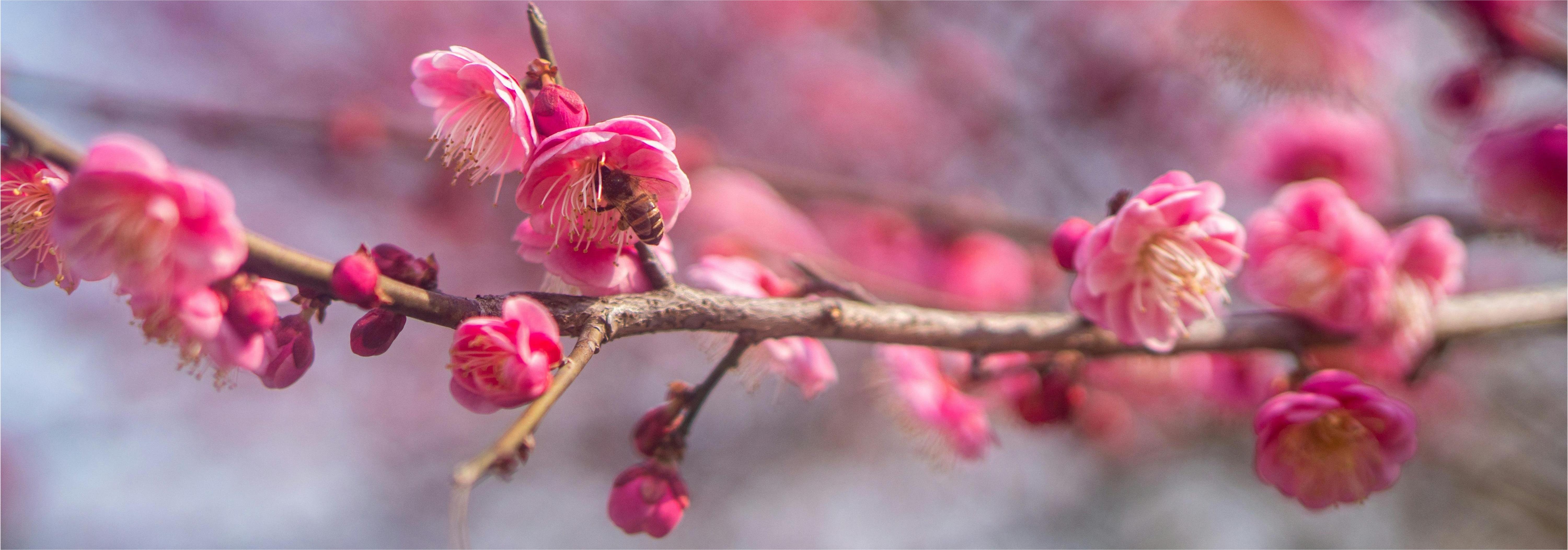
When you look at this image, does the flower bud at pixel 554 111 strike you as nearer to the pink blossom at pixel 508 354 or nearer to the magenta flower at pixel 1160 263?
the pink blossom at pixel 508 354

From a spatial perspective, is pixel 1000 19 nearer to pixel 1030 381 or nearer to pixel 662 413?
pixel 1030 381

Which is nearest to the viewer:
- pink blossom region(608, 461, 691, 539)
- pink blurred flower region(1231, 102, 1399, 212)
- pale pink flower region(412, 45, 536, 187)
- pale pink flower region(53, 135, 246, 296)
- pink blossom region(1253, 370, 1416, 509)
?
pale pink flower region(53, 135, 246, 296)

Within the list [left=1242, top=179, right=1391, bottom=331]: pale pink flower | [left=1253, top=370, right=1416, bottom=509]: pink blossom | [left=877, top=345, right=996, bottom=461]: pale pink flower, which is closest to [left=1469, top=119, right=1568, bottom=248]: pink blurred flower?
[left=1242, top=179, right=1391, bottom=331]: pale pink flower

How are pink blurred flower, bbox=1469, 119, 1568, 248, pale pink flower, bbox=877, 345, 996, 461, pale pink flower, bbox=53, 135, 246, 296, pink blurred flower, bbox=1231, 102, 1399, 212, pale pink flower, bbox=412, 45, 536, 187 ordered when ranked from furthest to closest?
pink blurred flower, bbox=1231, 102, 1399, 212 → pale pink flower, bbox=877, 345, 996, 461 → pink blurred flower, bbox=1469, 119, 1568, 248 → pale pink flower, bbox=412, 45, 536, 187 → pale pink flower, bbox=53, 135, 246, 296

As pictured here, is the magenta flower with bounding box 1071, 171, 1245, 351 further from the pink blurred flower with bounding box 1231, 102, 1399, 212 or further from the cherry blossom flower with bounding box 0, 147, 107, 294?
the pink blurred flower with bounding box 1231, 102, 1399, 212

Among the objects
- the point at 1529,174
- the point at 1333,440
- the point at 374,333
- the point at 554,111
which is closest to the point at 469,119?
the point at 554,111

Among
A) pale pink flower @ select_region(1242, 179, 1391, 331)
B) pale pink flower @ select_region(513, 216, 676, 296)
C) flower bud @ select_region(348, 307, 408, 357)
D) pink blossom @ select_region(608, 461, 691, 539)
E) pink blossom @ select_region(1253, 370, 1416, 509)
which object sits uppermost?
pale pink flower @ select_region(1242, 179, 1391, 331)

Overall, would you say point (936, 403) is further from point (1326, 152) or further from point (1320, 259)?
point (1326, 152)
